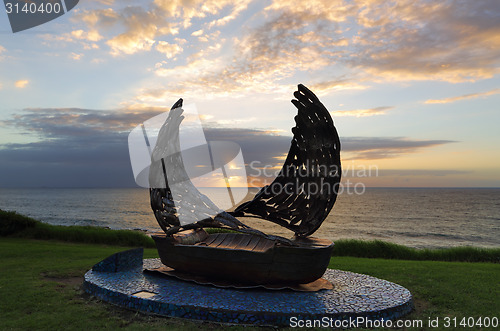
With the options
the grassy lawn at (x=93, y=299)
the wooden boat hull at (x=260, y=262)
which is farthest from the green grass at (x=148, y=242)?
the wooden boat hull at (x=260, y=262)

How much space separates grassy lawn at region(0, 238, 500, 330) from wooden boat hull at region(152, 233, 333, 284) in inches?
59.5

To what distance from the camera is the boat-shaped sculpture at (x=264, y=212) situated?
6992 millimetres

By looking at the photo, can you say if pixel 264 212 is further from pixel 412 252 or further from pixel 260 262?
pixel 412 252

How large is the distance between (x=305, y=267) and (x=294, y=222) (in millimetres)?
1383

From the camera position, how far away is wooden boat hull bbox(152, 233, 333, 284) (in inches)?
270

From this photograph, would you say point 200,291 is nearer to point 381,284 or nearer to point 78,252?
point 381,284

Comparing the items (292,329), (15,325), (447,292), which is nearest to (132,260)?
(15,325)

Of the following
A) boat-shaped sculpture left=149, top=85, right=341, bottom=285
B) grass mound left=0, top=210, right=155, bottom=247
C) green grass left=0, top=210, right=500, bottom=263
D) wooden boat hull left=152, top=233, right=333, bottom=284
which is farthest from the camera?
grass mound left=0, top=210, right=155, bottom=247

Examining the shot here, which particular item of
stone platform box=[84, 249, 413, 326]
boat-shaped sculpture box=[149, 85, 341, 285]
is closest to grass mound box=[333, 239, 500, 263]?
stone platform box=[84, 249, 413, 326]

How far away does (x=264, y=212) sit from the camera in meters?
8.36

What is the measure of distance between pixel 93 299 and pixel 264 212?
155 inches

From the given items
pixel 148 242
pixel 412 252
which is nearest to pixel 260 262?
pixel 412 252

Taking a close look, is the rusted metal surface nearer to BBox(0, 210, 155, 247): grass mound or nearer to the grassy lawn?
the grassy lawn

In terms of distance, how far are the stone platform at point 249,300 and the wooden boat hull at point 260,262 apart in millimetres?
275
